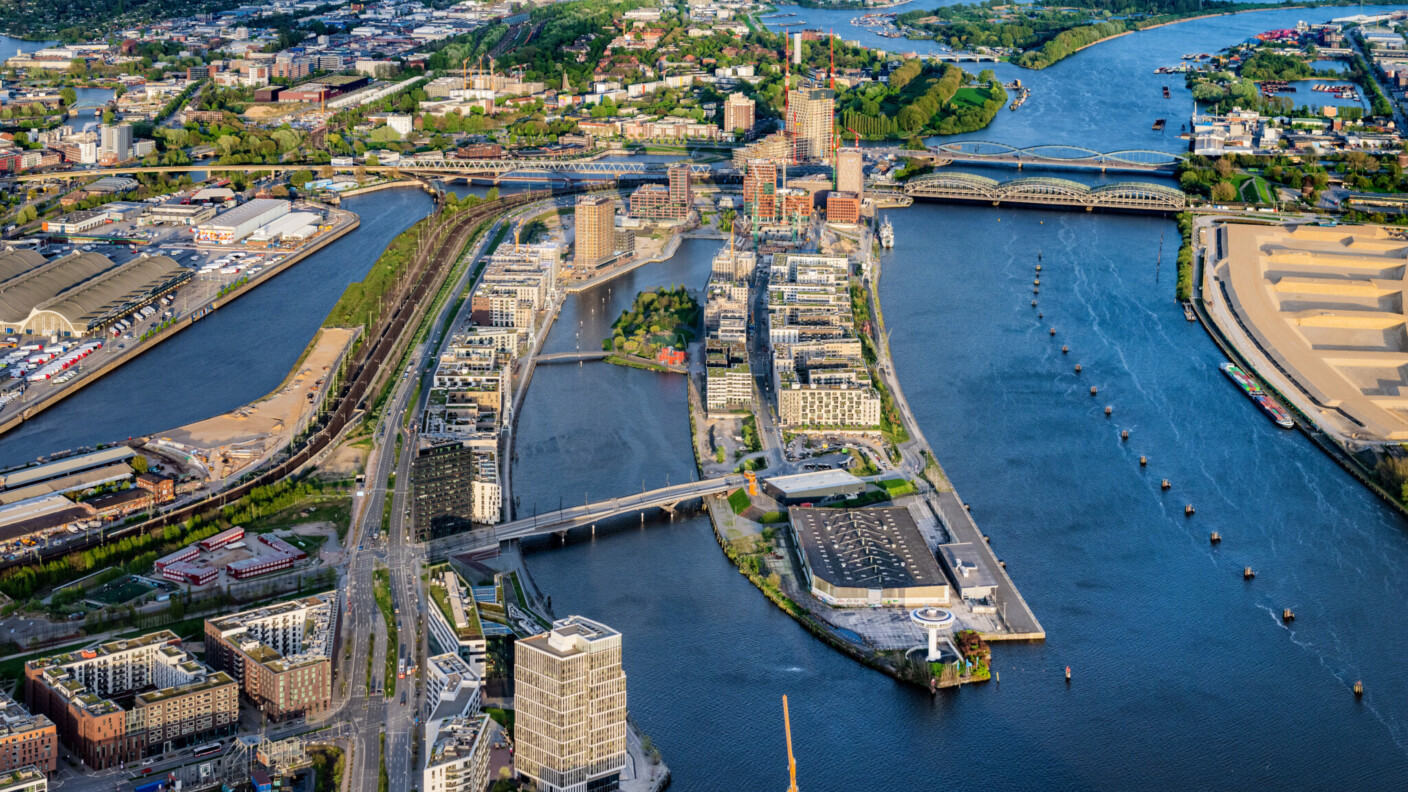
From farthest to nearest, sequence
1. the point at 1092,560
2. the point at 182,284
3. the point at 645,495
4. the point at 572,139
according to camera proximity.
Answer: the point at 572,139, the point at 182,284, the point at 645,495, the point at 1092,560

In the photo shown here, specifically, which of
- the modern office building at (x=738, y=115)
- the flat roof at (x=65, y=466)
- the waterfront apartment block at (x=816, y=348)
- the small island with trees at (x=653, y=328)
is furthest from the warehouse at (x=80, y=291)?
the modern office building at (x=738, y=115)

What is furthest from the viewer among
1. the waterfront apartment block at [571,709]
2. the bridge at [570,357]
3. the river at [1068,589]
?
the bridge at [570,357]

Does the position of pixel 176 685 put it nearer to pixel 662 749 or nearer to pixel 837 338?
pixel 662 749

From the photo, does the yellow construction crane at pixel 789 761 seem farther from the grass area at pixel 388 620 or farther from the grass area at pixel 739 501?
the grass area at pixel 739 501

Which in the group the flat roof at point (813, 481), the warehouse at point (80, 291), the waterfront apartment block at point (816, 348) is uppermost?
the warehouse at point (80, 291)

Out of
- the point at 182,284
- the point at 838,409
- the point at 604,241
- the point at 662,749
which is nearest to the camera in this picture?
the point at 662,749

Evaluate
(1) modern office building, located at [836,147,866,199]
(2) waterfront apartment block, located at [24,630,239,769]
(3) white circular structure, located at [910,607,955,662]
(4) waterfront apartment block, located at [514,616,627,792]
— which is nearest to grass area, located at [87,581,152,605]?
(2) waterfront apartment block, located at [24,630,239,769]

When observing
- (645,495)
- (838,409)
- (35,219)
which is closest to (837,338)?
(838,409)
